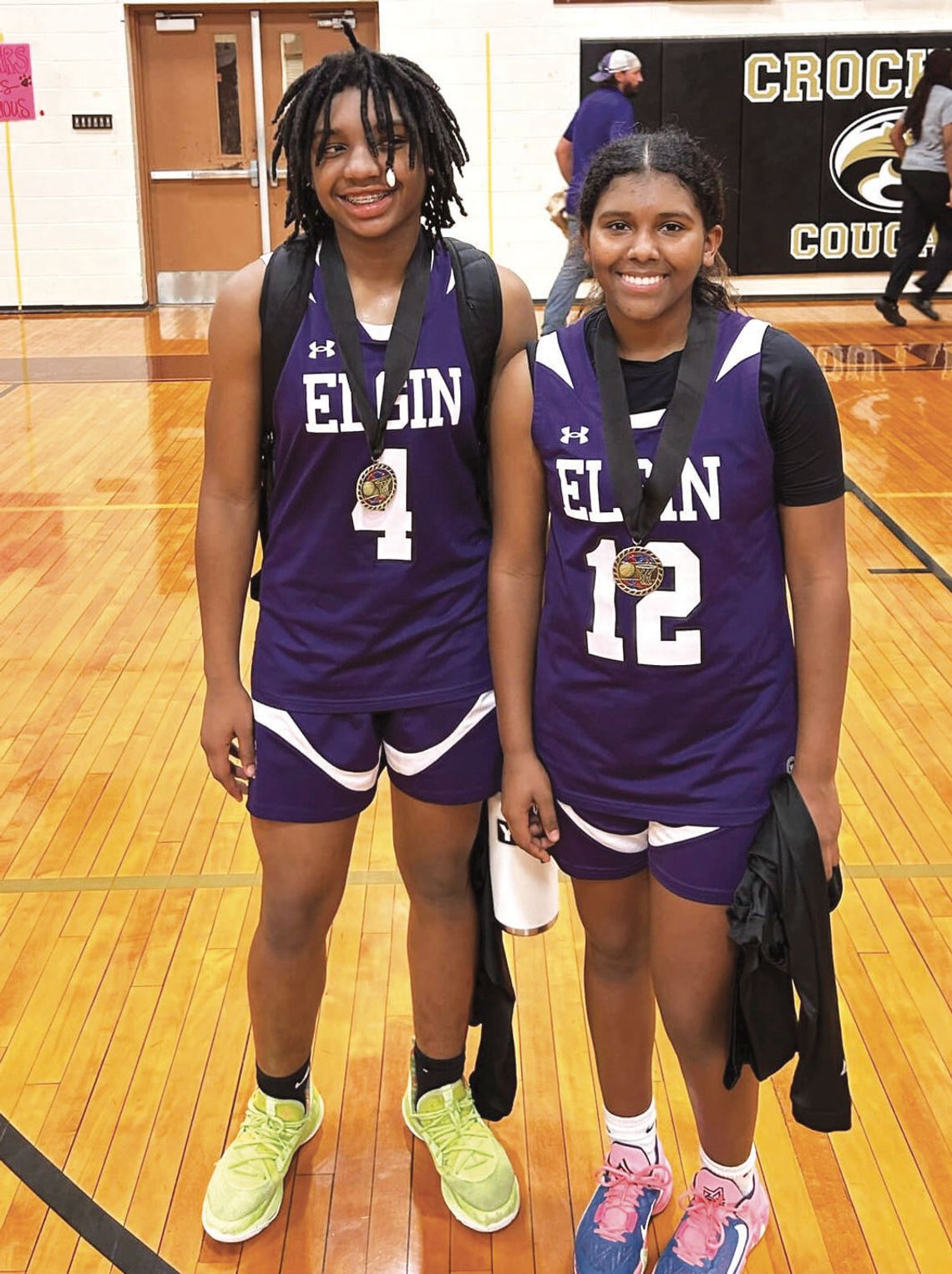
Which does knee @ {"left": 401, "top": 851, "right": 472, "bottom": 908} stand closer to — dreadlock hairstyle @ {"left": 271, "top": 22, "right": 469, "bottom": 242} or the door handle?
dreadlock hairstyle @ {"left": 271, "top": 22, "right": 469, "bottom": 242}

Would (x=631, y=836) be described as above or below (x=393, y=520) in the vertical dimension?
below

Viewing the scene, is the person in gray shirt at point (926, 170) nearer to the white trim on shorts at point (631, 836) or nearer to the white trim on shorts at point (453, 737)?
the white trim on shorts at point (453, 737)

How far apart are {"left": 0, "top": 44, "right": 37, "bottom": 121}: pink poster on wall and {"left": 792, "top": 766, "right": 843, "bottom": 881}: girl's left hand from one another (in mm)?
11034

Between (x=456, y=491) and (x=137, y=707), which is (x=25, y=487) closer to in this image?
(x=137, y=707)

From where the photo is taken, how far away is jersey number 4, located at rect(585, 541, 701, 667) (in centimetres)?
172

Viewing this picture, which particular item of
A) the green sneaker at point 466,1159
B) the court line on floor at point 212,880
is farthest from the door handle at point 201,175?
the green sneaker at point 466,1159

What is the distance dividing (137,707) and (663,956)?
2.55 metres

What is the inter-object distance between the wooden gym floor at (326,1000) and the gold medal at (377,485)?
107 centimetres

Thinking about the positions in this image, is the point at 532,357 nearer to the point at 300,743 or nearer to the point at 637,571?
the point at 637,571

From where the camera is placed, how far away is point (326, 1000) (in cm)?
273

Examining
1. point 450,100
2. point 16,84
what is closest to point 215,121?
point 16,84

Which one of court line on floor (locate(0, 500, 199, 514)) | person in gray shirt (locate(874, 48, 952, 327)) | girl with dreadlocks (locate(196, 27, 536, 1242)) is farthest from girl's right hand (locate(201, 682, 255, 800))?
person in gray shirt (locate(874, 48, 952, 327))

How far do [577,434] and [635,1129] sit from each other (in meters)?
1.01

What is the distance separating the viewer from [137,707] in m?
4.11
